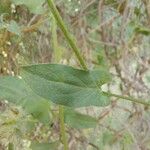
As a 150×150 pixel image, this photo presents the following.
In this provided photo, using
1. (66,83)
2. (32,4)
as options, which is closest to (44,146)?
(32,4)

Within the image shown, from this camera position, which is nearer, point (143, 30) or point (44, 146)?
point (44, 146)

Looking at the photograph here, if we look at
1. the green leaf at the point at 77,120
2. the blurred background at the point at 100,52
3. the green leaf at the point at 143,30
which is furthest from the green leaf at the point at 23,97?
the green leaf at the point at 143,30

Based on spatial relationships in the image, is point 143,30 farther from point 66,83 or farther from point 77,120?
point 66,83

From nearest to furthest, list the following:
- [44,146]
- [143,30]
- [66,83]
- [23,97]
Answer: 1. [66,83]
2. [23,97]
3. [44,146]
4. [143,30]

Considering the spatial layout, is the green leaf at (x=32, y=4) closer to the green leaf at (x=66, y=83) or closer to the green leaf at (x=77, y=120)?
the green leaf at (x=77, y=120)

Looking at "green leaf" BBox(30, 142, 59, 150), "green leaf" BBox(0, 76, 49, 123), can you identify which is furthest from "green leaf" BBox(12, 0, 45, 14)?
"green leaf" BBox(30, 142, 59, 150)

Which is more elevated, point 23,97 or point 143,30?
point 143,30

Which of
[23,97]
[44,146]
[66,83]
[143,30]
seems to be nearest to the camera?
[66,83]
